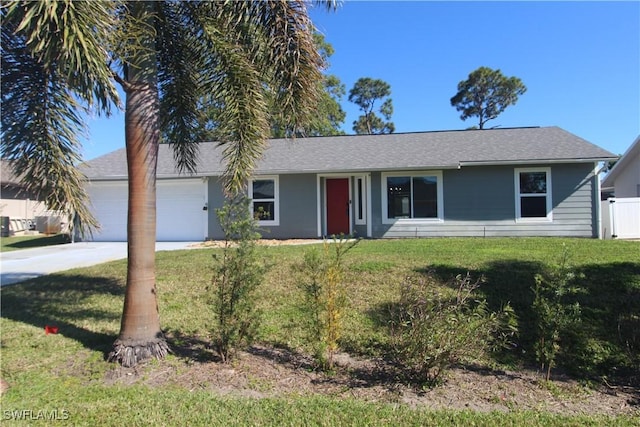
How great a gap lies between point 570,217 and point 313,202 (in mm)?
8548

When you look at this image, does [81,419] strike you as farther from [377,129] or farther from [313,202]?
[377,129]

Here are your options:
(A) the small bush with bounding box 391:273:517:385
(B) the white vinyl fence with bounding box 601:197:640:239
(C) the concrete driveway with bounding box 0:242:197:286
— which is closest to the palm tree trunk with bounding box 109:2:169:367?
(A) the small bush with bounding box 391:273:517:385

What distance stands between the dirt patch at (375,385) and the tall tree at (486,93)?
135ft

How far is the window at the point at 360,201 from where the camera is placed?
47.6 feet

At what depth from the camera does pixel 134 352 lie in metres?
4.53

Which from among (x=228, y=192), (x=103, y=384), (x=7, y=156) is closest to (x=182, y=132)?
(x=228, y=192)

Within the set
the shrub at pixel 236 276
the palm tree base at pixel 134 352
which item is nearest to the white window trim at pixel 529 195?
the shrub at pixel 236 276

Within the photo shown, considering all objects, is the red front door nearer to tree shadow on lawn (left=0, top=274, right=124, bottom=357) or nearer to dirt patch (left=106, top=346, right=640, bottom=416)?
tree shadow on lawn (left=0, top=274, right=124, bottom=357)

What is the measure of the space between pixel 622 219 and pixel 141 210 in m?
14.7

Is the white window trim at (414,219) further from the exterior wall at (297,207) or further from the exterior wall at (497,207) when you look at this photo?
the exterior wall at (297,207)

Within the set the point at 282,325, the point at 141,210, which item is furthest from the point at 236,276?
the point at 282,325

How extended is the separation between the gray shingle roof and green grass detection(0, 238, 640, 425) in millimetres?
4150

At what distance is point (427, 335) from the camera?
3.77 m

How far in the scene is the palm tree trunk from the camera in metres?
4.67
